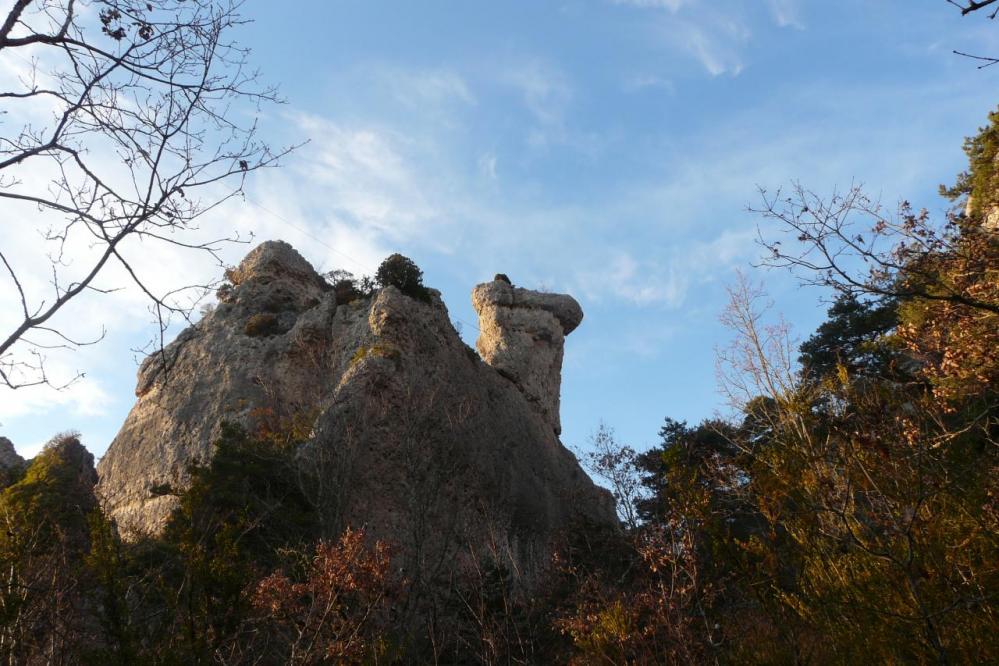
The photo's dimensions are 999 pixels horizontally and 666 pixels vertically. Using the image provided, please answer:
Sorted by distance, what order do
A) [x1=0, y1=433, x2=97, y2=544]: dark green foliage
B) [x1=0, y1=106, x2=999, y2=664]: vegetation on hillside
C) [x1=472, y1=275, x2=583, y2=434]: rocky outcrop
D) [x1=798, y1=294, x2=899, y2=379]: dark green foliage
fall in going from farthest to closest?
[x1=472, y1=275, x2=583, y2=434]: rocky outcrop → [x1=798, y1=294, x2=899, y2=379]: dark green foliage → [x1=0, y1=433, x2=97, y2=544]: dark green foliage → [x1=0, y1=106, x2=999, y2=664]: vegetation on hillside

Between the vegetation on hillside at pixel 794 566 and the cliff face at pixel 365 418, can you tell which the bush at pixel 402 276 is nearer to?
the cliff face at pixel 365 418

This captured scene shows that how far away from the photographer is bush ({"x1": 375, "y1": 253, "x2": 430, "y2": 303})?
22109 millimetres

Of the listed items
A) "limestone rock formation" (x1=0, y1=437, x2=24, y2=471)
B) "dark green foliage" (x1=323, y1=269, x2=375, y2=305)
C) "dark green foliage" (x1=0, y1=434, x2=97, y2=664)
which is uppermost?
"dark green foliage" (x1=323, y1=269, x2=375, y2=305)

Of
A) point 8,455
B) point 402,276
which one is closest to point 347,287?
point 402,276

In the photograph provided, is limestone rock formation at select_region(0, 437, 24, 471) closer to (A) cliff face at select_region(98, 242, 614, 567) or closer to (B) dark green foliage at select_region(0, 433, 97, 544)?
(B) dark green foliage at select_region(0, 433, 97, 544)

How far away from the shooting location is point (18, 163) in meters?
4.29

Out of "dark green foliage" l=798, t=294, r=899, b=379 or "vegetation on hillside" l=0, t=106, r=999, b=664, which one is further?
"dark green foliage" l=798, t=294, r=899, b=379

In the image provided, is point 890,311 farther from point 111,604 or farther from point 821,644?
point 111,604

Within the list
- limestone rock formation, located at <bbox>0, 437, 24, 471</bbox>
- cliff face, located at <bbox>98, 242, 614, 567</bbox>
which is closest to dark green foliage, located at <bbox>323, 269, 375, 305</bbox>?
cliff face, located at <bbox>98, 242, 614, 567</bbox>

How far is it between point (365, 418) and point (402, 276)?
6.47 meters

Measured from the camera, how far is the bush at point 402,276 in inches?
870

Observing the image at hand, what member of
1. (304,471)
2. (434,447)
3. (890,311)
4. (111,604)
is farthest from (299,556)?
(890,311)

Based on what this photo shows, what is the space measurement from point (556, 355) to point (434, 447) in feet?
39.8

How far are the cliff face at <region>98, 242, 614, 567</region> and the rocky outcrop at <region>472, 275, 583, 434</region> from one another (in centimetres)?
149
